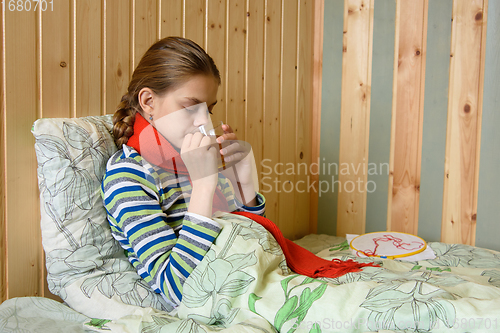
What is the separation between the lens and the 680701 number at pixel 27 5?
0.83m

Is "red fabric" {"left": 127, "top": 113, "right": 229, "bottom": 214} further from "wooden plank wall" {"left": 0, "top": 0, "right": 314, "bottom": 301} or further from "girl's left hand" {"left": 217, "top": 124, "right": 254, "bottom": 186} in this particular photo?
"wooden plank wall" {"left": 0, "top": 0, "right": 314, "bottom": 301}

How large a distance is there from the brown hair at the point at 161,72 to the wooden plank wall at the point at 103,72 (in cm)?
16

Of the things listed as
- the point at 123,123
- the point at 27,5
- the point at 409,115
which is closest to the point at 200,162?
the point at 123,123

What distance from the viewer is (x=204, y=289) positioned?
701mm

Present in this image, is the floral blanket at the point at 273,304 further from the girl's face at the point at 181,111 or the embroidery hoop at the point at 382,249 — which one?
the embroidery hoop at the point at 382,249

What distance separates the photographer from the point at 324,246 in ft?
5.04

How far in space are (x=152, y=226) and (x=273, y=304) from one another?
299mm

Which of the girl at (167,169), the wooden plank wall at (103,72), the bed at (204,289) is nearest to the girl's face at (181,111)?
the girl at (167,169)

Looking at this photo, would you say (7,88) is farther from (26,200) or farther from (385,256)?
(385,256)

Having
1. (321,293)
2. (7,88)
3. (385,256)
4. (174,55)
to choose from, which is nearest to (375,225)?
(385,256)

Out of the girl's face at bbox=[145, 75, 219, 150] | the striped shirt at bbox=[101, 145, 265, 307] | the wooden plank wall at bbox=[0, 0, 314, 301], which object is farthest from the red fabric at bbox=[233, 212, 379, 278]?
the wooden plank wall at bbox=[0, 0, 314, 301]

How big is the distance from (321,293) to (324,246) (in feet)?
3.02

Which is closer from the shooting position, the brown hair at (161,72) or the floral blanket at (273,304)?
the floral blanket at (273,304)

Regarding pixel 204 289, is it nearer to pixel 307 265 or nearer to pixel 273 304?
pixel 273 304
